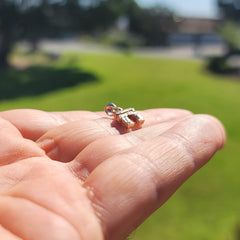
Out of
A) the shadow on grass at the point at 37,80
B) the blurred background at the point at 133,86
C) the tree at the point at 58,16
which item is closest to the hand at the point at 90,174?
the blurred background at the point at 133,86

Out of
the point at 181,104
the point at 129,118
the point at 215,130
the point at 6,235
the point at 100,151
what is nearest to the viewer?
the point at 6,235

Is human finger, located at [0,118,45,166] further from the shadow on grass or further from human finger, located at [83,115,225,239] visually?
the shadow on grass

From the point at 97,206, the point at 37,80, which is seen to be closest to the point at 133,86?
the point at 37,80

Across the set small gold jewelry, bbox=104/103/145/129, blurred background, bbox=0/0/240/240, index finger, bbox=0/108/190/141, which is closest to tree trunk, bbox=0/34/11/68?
blurred background, bbox=0/0/240/240

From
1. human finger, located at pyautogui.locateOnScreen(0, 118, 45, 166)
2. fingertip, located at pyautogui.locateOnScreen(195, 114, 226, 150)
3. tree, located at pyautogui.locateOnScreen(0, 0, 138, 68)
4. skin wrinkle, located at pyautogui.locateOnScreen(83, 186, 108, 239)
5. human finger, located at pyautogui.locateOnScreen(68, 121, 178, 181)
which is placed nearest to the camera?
skin wrinkle, located at pyautogui.locateOnScreen(83, 186, 108, 239)

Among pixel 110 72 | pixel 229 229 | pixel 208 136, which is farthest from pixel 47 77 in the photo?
pixel 208 136

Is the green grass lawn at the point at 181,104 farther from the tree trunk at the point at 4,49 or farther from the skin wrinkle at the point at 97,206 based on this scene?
the tree trunk at the point at 4,49

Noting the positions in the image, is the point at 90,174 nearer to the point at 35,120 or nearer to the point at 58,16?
the point at 35,120

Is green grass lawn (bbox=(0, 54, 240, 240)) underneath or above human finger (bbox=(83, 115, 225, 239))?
underneath
